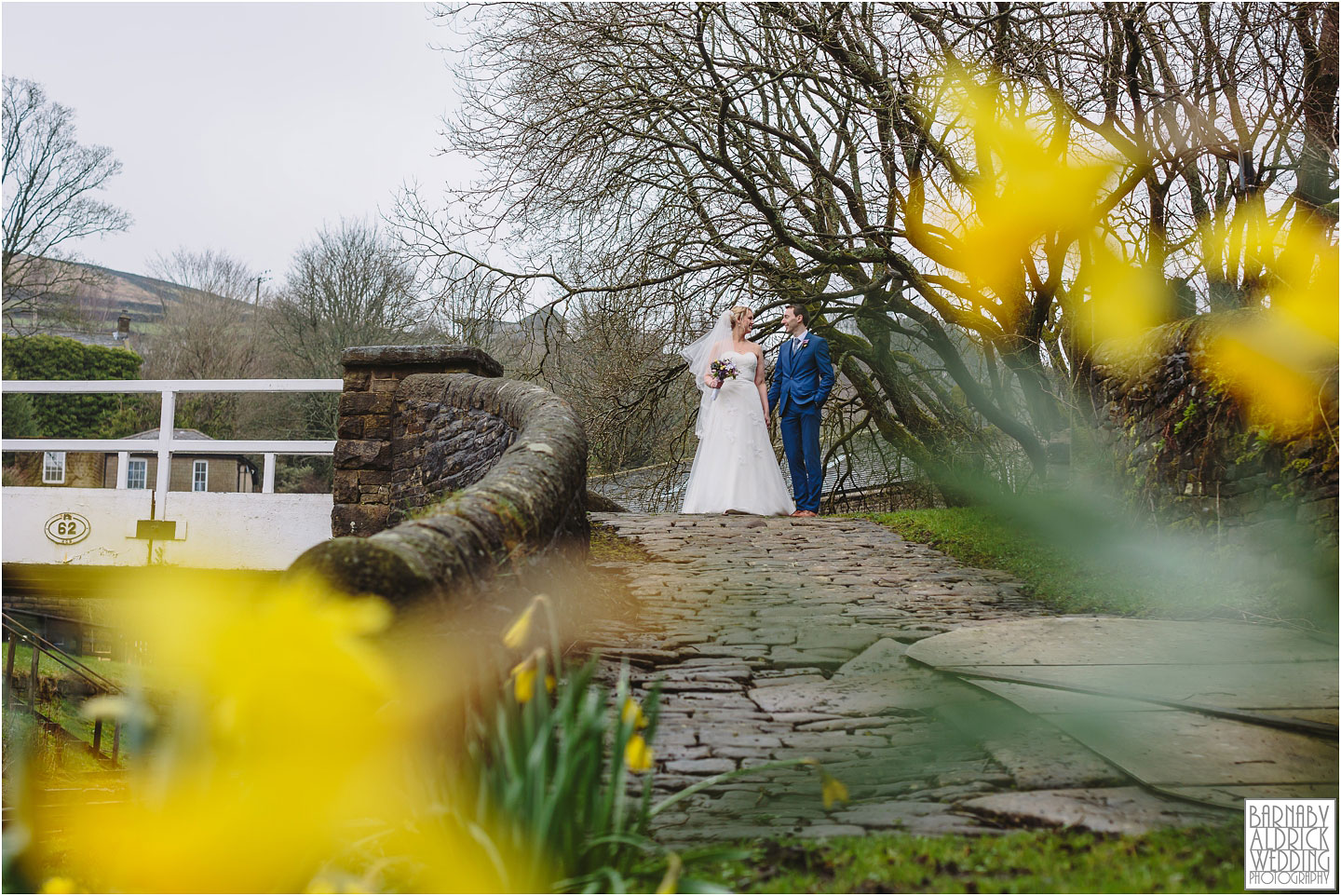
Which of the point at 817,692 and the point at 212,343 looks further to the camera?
the point at 212,343

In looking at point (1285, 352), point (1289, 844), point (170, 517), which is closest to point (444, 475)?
point (170, 517)

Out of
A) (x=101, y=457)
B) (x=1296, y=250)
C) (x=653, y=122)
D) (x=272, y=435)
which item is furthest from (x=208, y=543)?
(x=101, y=457)

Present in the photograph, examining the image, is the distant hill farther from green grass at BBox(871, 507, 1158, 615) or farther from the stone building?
green grass at BBox(871, 507, 1158, 615)

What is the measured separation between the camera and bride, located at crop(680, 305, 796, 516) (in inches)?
384

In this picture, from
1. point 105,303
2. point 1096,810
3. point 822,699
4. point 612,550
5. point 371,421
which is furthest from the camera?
point 105,303

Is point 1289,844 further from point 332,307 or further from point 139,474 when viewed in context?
point 139,474

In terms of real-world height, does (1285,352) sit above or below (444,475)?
above

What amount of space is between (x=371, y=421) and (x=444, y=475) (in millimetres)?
842

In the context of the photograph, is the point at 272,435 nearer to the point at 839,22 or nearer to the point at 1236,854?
the point at 839,22

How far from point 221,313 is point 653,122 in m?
30.9

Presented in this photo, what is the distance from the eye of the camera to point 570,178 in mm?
10203

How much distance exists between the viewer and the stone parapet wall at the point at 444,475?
9.57 feet

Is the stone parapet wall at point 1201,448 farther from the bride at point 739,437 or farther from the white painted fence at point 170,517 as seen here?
the white painted fence at point 170,517

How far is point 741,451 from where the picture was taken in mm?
9734
